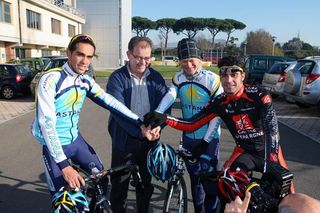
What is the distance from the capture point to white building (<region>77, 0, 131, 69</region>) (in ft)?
192

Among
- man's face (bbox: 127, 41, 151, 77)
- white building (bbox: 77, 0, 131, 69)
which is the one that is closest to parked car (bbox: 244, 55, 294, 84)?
man's face (bbox: 127, 41, 151, 77)

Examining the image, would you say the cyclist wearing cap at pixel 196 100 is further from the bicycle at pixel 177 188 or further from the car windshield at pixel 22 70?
the car windshield at pixel 22 70

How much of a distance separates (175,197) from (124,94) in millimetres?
1189

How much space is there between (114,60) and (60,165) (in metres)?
57.6

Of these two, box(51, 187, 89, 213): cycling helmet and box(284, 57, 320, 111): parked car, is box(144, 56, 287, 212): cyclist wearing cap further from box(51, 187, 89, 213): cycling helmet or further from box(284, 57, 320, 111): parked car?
box(284, 57, 320, 111): parked car

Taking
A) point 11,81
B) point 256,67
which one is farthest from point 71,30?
point 256,67

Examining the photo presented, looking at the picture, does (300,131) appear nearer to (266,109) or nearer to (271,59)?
(266,109)

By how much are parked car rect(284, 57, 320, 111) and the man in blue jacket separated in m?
9.09

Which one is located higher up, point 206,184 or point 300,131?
point 206,184

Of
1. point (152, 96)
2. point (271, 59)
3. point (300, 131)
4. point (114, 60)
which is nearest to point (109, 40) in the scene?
point (114, 60)

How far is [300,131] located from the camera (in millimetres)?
9547

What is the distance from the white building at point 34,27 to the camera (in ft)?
105

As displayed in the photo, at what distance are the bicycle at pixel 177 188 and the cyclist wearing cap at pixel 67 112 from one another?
48 centimetres

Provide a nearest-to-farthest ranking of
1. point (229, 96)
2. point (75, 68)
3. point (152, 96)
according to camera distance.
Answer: point (75, 68) < point (229, 96) < point (152, 96)
